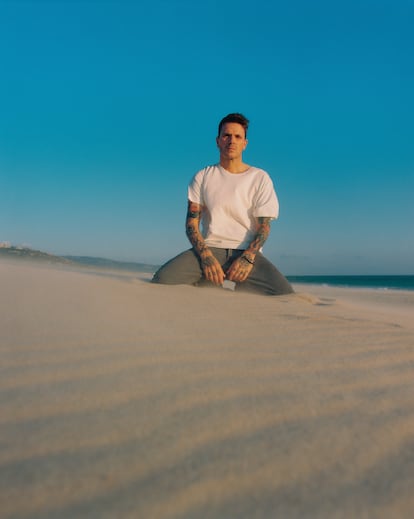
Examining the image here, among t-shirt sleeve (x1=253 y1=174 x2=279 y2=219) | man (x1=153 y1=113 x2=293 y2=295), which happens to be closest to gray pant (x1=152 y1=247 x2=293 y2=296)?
man (x1=153 y1=113 x2=293 y2=295)

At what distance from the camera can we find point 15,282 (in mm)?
3146

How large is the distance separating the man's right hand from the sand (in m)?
1.80

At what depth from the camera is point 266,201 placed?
4.00m

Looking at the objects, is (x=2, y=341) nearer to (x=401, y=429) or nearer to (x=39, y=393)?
(x=39, y=393)

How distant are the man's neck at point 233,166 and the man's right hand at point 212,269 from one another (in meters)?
1.01

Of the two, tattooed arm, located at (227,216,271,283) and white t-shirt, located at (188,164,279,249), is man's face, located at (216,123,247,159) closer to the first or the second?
white t-shirt, located at (188,164,279,249)

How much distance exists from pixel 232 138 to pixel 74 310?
101 inches

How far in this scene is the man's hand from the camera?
374 centimetres

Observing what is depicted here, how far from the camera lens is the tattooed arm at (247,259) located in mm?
3750

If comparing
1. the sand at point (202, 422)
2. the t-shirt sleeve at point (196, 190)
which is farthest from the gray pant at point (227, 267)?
the sand at point (202, 422)

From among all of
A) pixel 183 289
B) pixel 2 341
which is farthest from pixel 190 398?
pixel 183 289

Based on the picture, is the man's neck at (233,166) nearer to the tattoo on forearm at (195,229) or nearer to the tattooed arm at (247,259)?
the tattoo on forearm at (195,229)

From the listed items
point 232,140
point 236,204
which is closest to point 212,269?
point 236,204

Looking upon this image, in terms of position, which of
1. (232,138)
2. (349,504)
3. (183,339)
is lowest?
(349,504)
